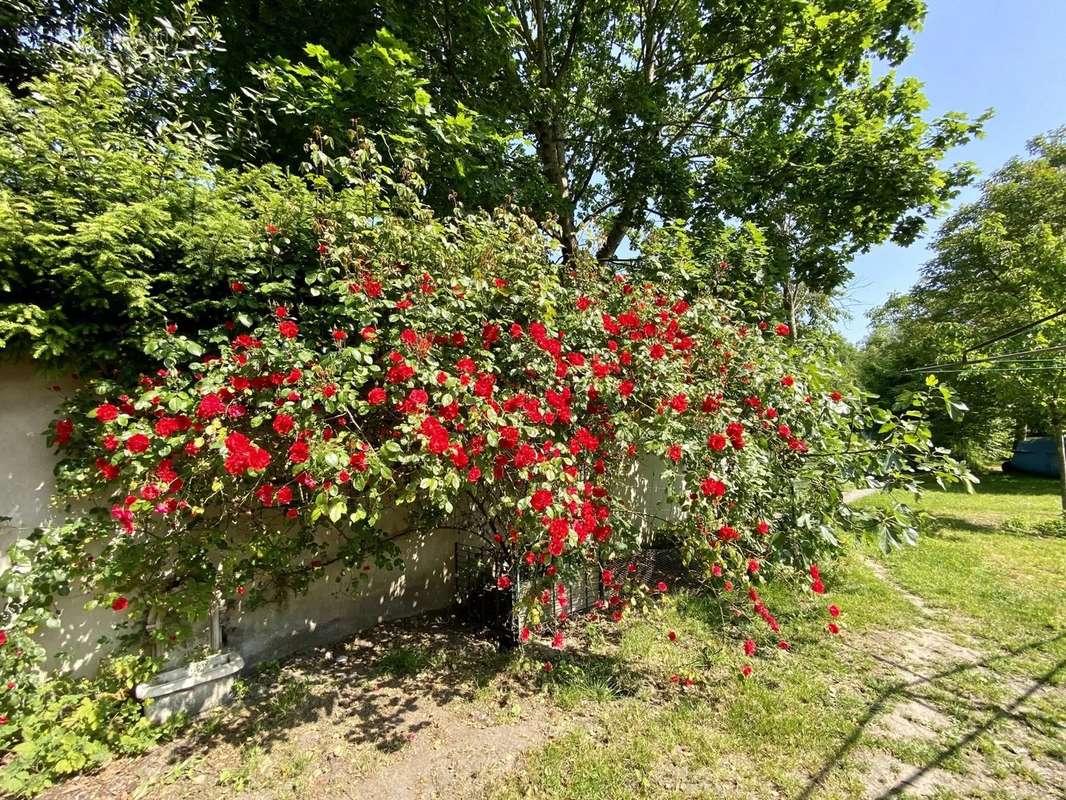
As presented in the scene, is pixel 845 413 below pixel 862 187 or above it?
below

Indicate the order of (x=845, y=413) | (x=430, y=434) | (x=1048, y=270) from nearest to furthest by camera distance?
(x=430, y=434) < (x=845, y=413) < (x=1048, y=270)

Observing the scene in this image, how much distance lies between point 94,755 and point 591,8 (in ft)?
29.0

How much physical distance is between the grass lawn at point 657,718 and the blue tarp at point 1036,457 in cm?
1804

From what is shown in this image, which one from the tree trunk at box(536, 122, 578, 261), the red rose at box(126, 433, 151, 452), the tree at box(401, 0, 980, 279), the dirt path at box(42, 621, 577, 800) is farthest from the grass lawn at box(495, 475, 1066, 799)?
the tree trunk at box(536, 122, 578, 261)

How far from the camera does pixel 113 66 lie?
10.6 ft

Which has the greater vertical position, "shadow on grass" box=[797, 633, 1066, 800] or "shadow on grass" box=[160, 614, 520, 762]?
"shadow on grass" box=[160, 614, 520, 762]

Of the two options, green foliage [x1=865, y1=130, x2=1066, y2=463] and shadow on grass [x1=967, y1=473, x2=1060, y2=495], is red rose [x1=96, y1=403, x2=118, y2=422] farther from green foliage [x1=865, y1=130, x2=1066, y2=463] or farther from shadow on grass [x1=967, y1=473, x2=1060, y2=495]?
shadow on grass [x1=967, y1=473, x2=1060, y2=495]

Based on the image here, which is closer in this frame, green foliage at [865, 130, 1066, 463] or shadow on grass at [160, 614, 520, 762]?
shadow on grass at [160, 614, 520, 762]

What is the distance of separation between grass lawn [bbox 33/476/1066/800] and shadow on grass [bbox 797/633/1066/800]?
1 centimetres

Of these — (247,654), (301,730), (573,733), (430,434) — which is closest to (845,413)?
(573,733)

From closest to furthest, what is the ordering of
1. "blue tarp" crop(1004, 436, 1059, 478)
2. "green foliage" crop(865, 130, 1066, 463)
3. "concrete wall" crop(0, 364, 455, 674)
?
1. "concrete wall" crop(0, 364, 455, 674)
2. "green foliage" crop(865, 130, 1066, 463)
3. "blue tarp" crop(1004, 436, 1059, 478)

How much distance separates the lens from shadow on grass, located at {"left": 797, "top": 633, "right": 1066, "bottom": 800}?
2359 millimetres

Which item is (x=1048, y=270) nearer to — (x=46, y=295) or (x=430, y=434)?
(x=430, y=434)

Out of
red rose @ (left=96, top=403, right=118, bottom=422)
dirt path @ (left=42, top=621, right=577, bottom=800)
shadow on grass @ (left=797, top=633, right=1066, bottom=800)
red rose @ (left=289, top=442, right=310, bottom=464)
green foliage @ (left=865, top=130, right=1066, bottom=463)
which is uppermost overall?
green foliage @ (left=865, top=130, right=1066, bottom=463)
